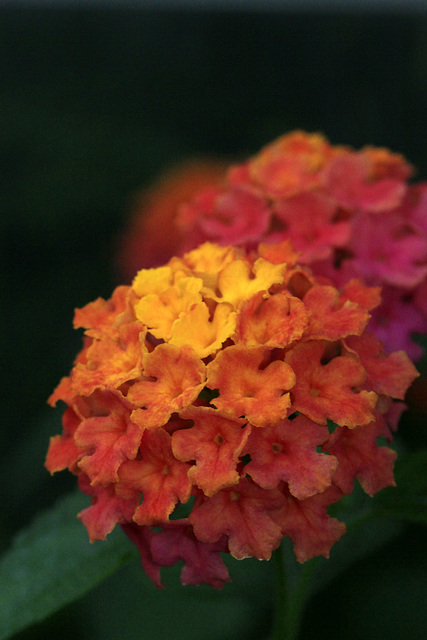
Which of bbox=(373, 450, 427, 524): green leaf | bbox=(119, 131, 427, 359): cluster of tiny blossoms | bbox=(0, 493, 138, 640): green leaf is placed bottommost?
bbox=(373, 450, 427, 524): green leaf

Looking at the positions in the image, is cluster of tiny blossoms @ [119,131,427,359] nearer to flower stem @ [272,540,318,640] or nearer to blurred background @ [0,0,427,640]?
flower stem @ [272,540,318,640]

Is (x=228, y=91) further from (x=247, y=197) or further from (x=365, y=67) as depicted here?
(x=247, y=197)

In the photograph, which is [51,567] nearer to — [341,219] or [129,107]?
[341,219]

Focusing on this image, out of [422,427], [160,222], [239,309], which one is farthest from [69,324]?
[239,309]

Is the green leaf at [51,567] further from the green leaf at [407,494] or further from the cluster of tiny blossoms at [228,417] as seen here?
the green leaf at [407,494]

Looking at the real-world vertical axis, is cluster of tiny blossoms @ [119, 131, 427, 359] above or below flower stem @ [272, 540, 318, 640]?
above

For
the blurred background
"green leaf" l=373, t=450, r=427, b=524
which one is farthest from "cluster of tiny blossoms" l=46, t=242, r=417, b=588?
the blurred background
